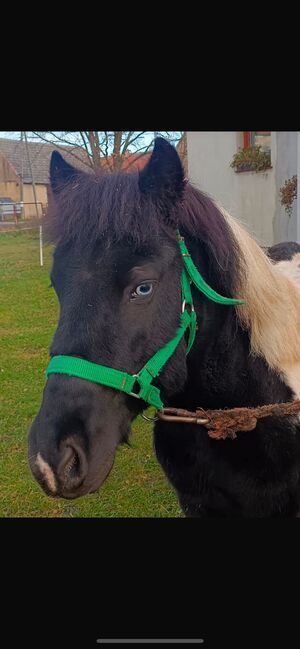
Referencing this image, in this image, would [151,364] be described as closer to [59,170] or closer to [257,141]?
[59,170]

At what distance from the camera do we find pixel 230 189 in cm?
1016

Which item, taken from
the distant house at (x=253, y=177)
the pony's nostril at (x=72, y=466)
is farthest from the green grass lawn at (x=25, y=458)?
the distant house at (x=253, y=177)

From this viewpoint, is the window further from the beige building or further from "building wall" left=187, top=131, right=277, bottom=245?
the beige building

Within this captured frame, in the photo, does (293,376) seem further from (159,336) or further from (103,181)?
(103,181)

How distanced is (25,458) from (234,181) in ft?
23.5

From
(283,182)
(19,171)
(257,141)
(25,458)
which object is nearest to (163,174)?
(25,458)

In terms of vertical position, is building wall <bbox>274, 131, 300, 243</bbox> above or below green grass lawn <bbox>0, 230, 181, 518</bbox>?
above

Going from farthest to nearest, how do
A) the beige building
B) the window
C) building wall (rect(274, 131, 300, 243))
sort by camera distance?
the beige building < the window < building wall (rect(274, 131, 300, 243))

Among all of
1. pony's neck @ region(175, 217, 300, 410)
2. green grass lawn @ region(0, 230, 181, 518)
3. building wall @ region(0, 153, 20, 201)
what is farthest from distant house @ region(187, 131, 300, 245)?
building wall @ region(0, 153, 20, 201)

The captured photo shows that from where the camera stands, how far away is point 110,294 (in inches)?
72.7

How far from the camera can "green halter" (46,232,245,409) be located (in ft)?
5.84

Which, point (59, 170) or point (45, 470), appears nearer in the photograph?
point (45, 470)

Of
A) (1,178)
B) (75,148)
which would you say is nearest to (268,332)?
(75,148)

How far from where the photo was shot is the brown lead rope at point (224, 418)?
2182 mm
